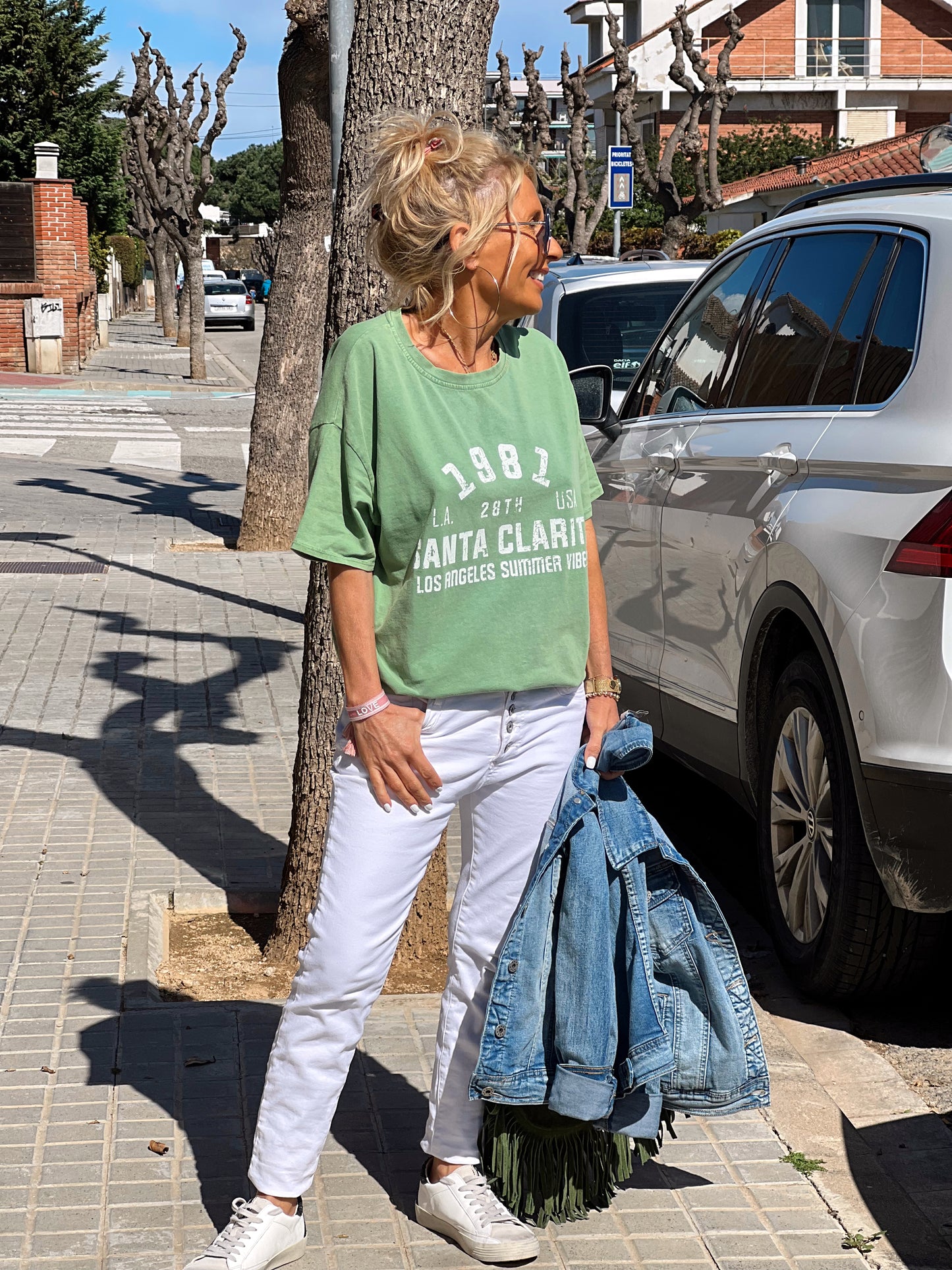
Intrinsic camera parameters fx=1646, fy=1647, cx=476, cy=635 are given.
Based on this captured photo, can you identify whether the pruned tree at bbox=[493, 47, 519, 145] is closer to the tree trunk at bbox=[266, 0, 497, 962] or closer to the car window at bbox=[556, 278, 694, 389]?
the car window at bbox=[556, 278, 694, 389]

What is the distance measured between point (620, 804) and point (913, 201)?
2.20m

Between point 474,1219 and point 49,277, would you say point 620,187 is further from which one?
point 474,1219

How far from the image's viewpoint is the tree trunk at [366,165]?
3961 mm

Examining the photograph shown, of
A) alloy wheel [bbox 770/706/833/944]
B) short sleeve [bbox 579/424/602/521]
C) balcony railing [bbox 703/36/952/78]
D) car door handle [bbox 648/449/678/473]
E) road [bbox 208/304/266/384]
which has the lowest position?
road [bbox 208/304/266/384]

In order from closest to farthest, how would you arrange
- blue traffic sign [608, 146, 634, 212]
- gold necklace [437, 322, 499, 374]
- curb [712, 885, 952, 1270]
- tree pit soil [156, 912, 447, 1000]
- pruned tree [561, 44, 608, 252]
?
gold necklace [437, 322, 499, 374]
curb [712, 885, 952, 1270]
tree pit soil [156, 912, 447, 1000]
blue traffic sign [608, 146, 634, 212]
pruned tree [561, 44, 608, 252]

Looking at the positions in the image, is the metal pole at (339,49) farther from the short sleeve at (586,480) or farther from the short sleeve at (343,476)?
the short sleeve at (343,476)

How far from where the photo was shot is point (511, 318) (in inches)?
107

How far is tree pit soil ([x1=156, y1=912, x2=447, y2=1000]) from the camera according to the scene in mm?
4285

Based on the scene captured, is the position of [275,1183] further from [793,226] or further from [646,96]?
[646,96]

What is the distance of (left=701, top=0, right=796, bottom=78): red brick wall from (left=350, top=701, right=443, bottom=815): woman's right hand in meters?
64.7

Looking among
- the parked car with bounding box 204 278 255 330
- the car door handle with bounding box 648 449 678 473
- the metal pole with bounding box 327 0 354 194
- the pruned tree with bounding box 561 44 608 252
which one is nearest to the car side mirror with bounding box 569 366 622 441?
the car door handle with bounding box 648 449 678 473

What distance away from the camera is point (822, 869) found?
4191 mm

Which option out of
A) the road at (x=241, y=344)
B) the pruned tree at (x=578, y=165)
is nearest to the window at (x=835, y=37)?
the road at (x=241, y=344)

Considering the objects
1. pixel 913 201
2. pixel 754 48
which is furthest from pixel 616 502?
pixel 754 48
